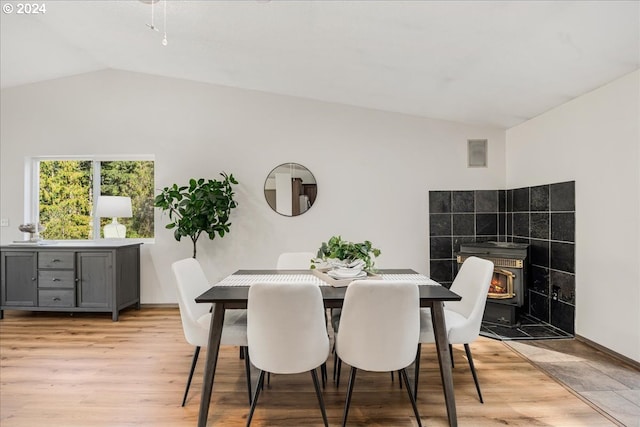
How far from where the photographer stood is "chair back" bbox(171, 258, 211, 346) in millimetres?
2240

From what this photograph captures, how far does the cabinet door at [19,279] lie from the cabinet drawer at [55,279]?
0.22 feet

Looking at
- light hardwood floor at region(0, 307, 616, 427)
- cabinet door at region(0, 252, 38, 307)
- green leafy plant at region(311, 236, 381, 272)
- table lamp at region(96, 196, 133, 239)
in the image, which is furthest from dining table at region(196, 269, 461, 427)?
cabinet door at region(0, 252, 38, 307)

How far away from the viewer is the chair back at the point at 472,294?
2.25 metres

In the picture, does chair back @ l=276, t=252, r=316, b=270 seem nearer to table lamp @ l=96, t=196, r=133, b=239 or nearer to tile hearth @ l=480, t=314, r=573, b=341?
tile hearth @ l=480, t=314, r=573, b=341

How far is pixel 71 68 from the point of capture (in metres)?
4.48

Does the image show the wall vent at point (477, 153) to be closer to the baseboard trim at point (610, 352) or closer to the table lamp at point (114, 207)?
the baseboard trim at point (610, 352)

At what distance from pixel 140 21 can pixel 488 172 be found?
403 centimetres

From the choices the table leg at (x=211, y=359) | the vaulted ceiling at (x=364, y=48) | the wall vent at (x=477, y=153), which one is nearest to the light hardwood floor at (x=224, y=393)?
the table leg at (x=211, y=359)

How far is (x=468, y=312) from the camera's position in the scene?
8.11 ft

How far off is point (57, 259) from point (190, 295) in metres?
2.73

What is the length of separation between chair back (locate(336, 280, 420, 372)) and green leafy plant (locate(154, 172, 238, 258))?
2.62 m

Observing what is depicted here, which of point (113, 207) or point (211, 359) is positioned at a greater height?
point (113, 207)

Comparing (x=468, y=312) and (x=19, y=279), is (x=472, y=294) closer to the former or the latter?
(x=468, y=312)

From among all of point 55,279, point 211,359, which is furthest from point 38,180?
point 211,359
